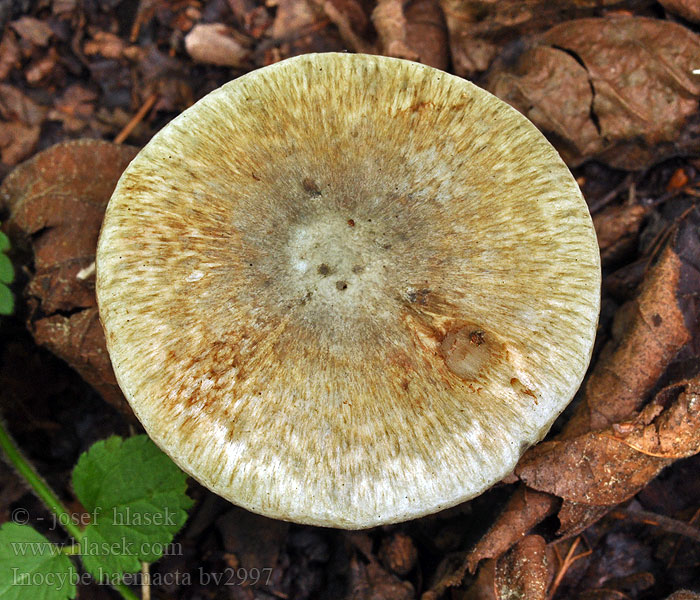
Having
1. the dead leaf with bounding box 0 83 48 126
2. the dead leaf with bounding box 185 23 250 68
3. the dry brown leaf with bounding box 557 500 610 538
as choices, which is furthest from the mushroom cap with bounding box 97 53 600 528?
the dead leaf with bounding box 0 83 48 126

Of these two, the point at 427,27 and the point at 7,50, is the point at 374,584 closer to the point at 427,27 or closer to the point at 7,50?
the point at 427,27

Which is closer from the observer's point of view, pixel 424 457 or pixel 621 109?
pixel 424 457

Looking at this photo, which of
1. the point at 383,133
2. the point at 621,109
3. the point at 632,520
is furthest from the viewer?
the point at 621,109

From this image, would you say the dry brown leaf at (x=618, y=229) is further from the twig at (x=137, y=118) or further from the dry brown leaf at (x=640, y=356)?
the twig at (x=137, y=118)

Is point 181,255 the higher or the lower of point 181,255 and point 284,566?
the higher

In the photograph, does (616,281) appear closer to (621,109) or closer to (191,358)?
(621,109)

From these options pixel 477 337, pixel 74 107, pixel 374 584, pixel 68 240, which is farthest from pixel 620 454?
pixel 74 107

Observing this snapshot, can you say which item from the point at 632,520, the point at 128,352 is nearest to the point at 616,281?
the point at 632,520

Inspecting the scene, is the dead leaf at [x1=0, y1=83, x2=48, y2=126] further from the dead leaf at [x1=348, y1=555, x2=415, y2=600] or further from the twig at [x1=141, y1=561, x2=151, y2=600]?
the dead leaf at [x1=348, y1=555, x2=415, y2=600]
